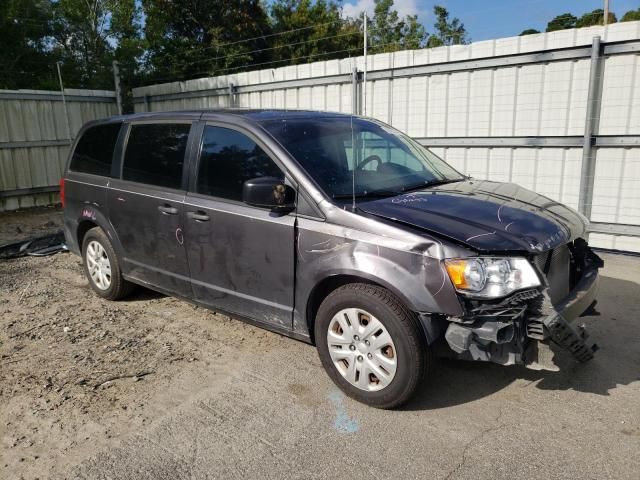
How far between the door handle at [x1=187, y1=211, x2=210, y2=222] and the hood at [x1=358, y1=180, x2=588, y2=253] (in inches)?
50.8

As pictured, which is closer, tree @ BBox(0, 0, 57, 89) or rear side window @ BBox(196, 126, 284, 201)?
rear side window @ BBox(196, 126, 284, 201)

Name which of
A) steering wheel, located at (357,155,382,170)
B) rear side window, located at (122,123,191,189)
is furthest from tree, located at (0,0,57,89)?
steering wheel, located at (357,155,382,170)

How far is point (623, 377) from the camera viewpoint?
3.55 m

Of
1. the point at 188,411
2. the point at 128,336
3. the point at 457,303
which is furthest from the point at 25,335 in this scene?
the point at 457,303

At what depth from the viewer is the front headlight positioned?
2.76 metres

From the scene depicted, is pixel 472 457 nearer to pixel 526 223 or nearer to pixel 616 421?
pixel 616 421

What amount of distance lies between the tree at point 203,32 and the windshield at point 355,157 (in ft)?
52.6

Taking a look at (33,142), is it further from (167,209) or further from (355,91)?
(167,209)

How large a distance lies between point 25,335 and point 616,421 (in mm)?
4523

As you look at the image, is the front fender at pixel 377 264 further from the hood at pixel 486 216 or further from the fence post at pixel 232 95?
the fence post at pixel 232 95

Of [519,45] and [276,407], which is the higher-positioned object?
[519,45]

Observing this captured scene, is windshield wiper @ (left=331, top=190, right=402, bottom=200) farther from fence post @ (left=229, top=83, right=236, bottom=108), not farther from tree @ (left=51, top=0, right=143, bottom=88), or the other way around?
tree @ (left=51, top=0, right=143, bottom=88)

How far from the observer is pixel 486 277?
2773mm

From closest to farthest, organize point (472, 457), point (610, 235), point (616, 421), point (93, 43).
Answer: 1. point (472, 457)
2. point (616, 421)
3. point (610, 235)
4. point (93, 43)
